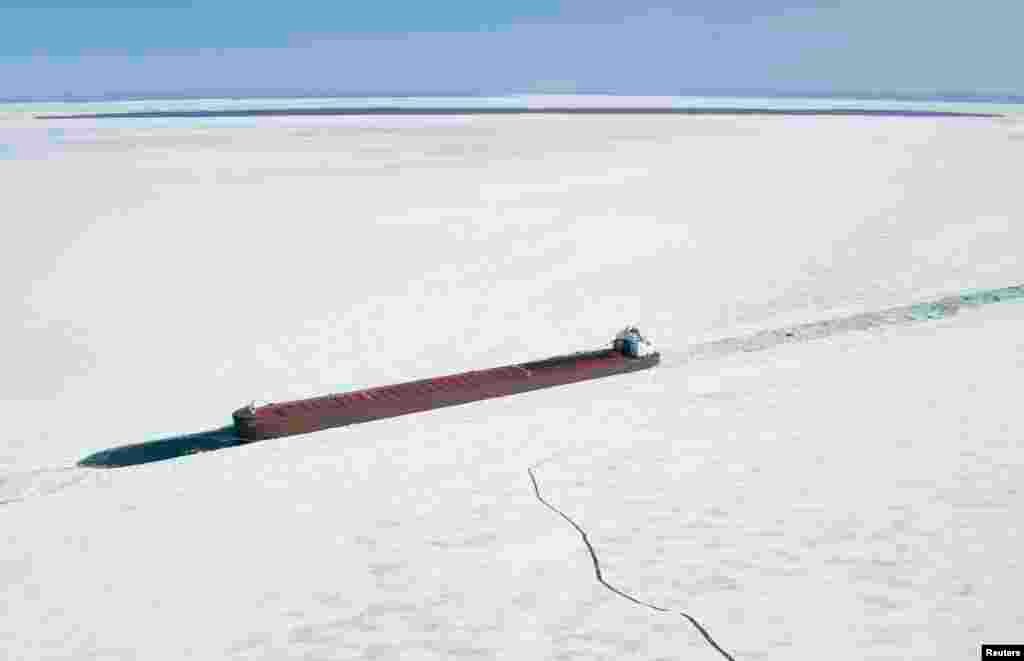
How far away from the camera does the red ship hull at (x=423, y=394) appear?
10156 millimetres

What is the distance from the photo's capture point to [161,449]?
10062 millimetres

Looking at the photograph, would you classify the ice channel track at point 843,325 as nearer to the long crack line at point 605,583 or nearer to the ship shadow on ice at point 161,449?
the long crack line at point 605,583

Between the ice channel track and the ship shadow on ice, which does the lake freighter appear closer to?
the ship shadow on ice

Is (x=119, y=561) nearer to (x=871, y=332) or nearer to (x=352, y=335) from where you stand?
(x=352, y=335)

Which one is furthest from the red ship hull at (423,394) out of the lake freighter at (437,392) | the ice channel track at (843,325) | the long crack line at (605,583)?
the long crack line at (605,583)

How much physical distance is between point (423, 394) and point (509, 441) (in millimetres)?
1714

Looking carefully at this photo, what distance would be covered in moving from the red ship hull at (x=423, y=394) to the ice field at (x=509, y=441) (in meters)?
0.25

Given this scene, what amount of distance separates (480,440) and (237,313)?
7794 mm

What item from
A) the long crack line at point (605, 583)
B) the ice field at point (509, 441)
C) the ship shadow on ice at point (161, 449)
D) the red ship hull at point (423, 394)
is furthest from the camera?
the red ship hull at point (423, 394)

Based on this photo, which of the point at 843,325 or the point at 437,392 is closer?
the point at 437,392

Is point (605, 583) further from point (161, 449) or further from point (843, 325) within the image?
point (843, 325)

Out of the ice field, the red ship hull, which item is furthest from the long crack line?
the red ship hull

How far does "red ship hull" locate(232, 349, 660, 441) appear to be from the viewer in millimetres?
10156

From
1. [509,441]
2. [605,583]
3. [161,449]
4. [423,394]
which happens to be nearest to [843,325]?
[509,441]
